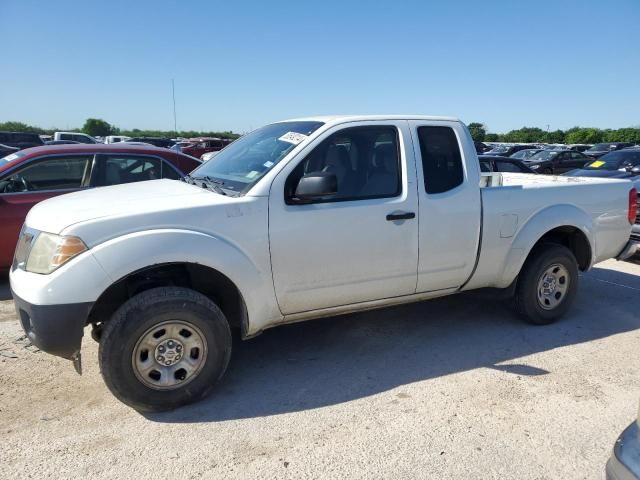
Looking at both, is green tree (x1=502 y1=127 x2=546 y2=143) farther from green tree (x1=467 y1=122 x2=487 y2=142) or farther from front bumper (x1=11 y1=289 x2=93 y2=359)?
front bumper (x1=11 y1=289 x2=93 y2=359)

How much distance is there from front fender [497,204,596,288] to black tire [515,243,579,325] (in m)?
0.14

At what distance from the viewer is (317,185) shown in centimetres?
328

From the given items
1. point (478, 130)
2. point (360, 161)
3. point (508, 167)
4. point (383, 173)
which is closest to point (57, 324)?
point (360, 161)

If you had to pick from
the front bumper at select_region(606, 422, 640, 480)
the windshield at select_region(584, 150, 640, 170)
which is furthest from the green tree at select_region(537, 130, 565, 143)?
the front bumper at select_region(606, 422, 640, 480)

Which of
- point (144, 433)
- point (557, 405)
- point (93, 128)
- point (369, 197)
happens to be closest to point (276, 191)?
point (369, 197)

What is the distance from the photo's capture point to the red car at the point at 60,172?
5.54 metres

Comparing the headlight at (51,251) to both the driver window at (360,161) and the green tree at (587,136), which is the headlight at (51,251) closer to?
the driver window at (360,161)

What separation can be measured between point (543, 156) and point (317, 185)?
64.3 ft

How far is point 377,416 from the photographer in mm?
3137

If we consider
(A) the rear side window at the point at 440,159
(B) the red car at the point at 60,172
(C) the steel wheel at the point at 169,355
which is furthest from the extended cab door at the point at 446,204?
(B) the red car at the point at 60,172

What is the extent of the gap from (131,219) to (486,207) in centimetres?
272

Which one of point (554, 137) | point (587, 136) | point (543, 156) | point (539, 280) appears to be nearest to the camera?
point (539, 280)

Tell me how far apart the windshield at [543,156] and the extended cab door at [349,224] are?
18167mm

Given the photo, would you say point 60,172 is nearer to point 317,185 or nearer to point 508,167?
point 317,185
